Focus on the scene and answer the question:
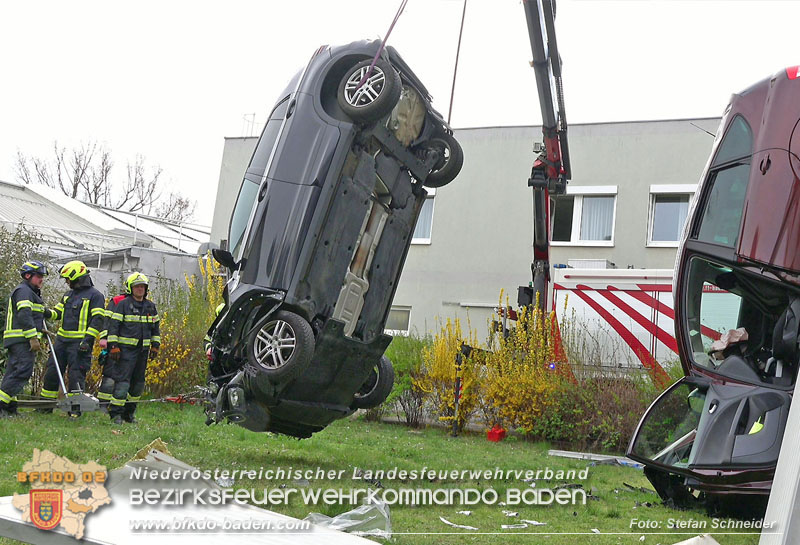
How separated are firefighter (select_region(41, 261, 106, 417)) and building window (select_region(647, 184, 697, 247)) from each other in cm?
1240

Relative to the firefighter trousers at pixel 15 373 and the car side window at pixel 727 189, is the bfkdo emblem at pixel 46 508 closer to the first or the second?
the car side window at pixel 727 189

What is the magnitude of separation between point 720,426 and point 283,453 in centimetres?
416

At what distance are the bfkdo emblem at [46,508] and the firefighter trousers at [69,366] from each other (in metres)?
7.41

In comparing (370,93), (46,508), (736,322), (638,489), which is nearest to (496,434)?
(638,489)

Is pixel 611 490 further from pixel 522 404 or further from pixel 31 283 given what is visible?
pixel 31 283

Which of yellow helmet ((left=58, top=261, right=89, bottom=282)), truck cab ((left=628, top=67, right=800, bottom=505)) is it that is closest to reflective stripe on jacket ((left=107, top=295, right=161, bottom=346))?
yellow helmet ((left=58, top=261, right=89, bottom=282))

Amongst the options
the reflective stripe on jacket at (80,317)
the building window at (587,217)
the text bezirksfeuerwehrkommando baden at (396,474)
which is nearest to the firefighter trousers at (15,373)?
the reflective stripe on jacket at (80,317)

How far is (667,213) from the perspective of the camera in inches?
699

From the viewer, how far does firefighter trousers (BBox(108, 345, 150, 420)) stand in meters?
9.64

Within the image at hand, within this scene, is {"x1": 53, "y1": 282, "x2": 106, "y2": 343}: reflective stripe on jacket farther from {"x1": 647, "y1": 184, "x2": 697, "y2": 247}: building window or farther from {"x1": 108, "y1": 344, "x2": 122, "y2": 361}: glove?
{"x1": 647, "y1": 184, "x2": 697, "y2": 247}: building window

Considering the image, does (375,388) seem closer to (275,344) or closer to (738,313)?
(275,344)

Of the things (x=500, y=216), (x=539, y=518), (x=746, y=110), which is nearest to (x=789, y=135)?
(x=746, y=110)

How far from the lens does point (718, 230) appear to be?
604 cm

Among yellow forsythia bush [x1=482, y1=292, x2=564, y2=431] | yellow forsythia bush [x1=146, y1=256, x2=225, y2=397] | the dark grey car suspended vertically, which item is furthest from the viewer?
yellow forsythia bush [x1=146, y1=256, x2=225, y2=397]
